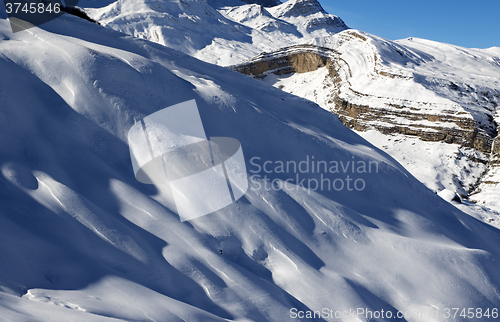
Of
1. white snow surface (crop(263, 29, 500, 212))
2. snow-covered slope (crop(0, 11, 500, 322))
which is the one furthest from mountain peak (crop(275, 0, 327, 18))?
snow-covered slope (crop(0, 11, 500, 322))

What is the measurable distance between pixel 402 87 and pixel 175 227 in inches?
823

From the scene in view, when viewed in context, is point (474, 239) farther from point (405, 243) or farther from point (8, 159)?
point (8, 159)

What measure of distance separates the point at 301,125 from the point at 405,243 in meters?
3.18

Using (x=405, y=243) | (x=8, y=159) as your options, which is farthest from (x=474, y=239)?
(x=8, y=159)

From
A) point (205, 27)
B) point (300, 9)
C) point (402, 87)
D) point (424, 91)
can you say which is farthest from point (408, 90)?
point (300, 9)

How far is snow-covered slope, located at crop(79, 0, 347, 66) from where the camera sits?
127 feet

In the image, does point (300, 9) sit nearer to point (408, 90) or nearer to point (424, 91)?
point (408, 90)

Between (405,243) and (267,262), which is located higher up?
(405,243)

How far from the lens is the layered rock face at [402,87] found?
19.4m

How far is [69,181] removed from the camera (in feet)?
14.4

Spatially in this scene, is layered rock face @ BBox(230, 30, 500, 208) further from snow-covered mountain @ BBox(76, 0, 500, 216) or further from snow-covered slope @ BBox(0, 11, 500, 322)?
→ snow-covered slope @ BBox(0, 11, 500, 322)

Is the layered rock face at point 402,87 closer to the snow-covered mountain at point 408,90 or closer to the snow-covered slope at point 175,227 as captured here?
the snow-covered mountain at point 408,90

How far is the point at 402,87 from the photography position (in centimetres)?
2170

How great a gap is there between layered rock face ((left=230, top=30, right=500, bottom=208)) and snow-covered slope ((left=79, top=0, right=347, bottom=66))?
8.79m
